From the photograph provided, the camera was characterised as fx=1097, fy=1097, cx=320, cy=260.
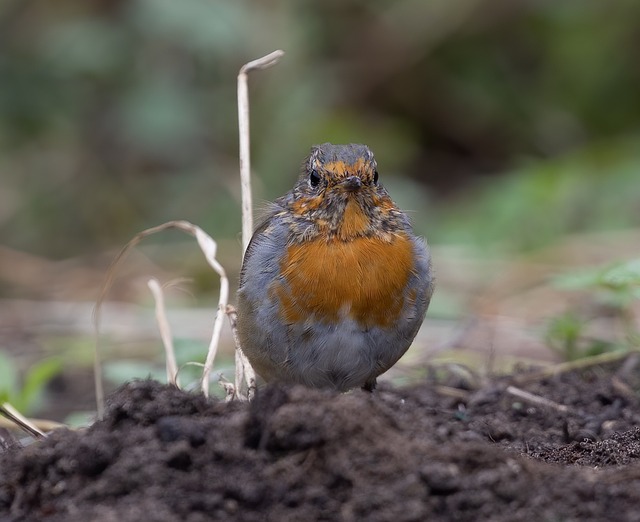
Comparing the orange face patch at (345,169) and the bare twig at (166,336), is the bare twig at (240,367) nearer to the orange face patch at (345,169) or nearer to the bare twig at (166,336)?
the bare twig at (166,336)

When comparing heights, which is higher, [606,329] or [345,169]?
[345,169]

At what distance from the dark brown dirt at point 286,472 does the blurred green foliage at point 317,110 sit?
4974 mm

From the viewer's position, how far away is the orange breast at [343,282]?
13.3ft

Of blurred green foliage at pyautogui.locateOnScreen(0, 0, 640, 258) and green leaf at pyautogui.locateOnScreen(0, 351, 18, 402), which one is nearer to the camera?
green leaf at pyautogui.locateOnScreen(0, 351, 18, 402)

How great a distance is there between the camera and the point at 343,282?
159 inches

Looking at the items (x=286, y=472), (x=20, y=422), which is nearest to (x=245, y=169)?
(x=20, y=422)

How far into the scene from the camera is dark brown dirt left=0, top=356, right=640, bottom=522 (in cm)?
274

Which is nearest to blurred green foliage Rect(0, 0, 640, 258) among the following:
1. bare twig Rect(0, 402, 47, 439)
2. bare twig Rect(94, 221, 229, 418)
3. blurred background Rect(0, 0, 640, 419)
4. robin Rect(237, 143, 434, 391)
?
blurred background Rect(0, 0, 640, 419)

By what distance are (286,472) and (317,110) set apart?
730cm

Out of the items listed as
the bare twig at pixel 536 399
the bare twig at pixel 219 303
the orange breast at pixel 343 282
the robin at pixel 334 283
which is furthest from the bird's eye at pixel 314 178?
the bare twig at pixel 536 399

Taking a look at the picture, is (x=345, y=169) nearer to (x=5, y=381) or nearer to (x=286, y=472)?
(x=5, y=381)

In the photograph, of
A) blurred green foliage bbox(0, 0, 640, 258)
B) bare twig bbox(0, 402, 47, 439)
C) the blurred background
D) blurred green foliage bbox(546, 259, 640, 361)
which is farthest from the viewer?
blurred green foliage bbox(0, 0, 640, 258)

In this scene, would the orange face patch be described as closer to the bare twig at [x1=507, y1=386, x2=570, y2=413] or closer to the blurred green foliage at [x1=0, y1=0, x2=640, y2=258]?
the bare twig at [x1=507, y1=386, x2=570, y2=413]

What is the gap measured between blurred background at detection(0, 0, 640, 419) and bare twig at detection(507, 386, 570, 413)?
1.93m
